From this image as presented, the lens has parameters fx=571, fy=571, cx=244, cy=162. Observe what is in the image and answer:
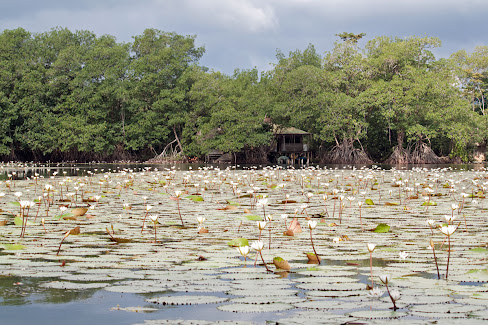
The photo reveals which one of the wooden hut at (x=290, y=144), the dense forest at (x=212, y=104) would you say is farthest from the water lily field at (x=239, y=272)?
the wooden hut at (x=290, y=144)

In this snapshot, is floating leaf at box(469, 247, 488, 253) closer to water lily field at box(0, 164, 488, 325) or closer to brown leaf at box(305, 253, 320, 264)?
water lily field at box(0, 164, 488, 325)

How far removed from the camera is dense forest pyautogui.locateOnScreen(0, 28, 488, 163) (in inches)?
1734

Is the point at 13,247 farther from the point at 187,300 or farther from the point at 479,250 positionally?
the point at 479,250

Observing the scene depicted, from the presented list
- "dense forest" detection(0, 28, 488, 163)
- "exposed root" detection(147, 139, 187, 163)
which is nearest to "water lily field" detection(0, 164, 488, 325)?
"dense forest" detection(0, 28, 488, 163)

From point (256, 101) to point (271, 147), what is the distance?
4489 mm

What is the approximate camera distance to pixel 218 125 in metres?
44.7

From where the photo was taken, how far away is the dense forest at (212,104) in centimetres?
4403

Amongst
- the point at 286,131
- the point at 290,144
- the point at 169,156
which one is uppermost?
the point at 286,131

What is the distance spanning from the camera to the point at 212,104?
46219 mm

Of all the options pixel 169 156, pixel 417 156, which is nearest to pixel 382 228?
pixel 417 156

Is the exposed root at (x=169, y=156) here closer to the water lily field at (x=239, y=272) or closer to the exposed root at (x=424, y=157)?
the exposed root at (x=424, y=157)

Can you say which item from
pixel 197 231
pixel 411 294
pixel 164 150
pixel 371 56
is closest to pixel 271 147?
pixel 164 150

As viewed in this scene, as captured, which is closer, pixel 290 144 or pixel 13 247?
pixel 13 247

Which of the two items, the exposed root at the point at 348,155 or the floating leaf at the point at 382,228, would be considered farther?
the exposed root at the point at 348,155
